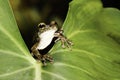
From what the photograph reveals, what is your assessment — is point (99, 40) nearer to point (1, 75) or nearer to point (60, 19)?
point (1, 75)

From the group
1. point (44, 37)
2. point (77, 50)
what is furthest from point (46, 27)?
point (77, 50)

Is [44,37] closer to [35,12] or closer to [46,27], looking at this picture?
[46,27]

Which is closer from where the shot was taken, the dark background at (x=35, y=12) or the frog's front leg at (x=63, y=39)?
the frog's front leg at (x=63, y=39)

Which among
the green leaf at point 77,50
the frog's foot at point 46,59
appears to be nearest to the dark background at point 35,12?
the green leaf at point 77,50

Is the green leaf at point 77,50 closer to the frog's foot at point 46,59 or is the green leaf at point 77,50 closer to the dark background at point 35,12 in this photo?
the frog's foot at point 46,59

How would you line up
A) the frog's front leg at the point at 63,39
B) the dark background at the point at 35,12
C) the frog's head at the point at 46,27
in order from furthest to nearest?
the dark background at the point at 35,12
the frog's head at the point at 46,27
the frog's front leg at the point at 63,39

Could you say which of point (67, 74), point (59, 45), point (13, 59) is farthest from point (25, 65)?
point (59, 45)

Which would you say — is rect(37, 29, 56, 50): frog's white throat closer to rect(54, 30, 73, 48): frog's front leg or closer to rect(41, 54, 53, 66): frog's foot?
rect(54, 30, 73, 48): frog's front leg
